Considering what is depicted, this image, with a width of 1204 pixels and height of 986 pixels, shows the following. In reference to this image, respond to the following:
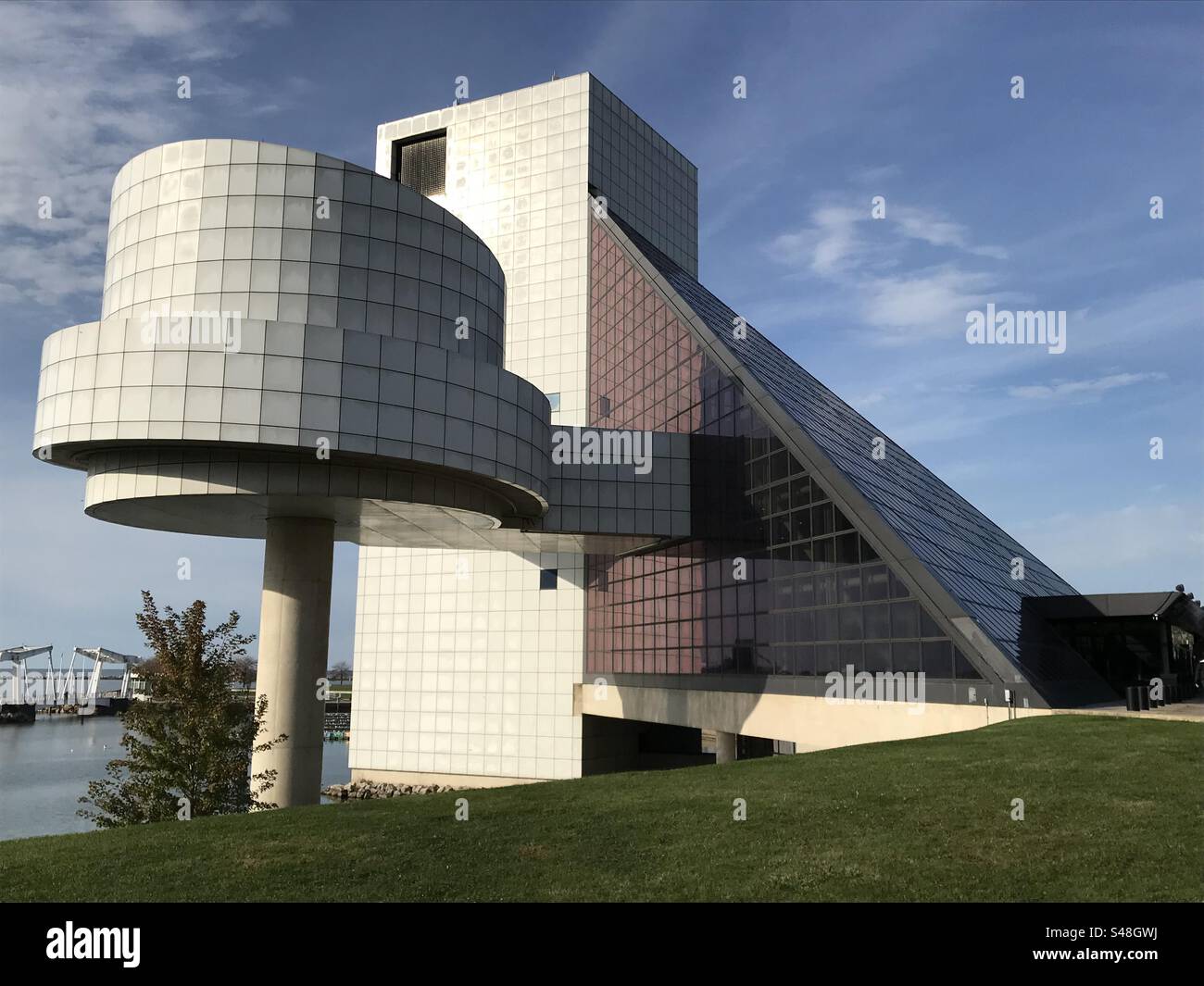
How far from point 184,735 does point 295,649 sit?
6.47 metres

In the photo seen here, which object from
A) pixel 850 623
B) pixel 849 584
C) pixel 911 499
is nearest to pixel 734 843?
pixel 850 623

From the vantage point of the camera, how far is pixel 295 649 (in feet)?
93.0

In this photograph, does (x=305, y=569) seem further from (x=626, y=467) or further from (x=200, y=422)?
(x=626, y=467)

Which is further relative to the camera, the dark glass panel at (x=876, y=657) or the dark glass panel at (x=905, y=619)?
the dark glass panel at (x=876, y=657)

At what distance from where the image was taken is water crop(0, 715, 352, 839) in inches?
→ 2099

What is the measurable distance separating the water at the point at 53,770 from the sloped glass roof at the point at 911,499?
3019 centimetres

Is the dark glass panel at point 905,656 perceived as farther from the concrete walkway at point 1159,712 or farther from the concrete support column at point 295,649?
the concrete support column at point 295,649

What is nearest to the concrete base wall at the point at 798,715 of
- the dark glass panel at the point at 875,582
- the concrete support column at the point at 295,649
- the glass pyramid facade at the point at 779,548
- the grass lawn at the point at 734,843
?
the glass pyramid facade at the point at 779,548

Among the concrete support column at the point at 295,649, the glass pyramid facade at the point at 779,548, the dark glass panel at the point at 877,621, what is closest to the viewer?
the glass pyramid facade at the point at 779,548

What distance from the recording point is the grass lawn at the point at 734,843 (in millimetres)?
11867

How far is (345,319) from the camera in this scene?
26.0m

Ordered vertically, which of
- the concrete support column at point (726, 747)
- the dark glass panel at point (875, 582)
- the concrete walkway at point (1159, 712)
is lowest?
the concrete support column at point (726, 747)

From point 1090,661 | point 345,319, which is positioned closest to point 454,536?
point 345,319
